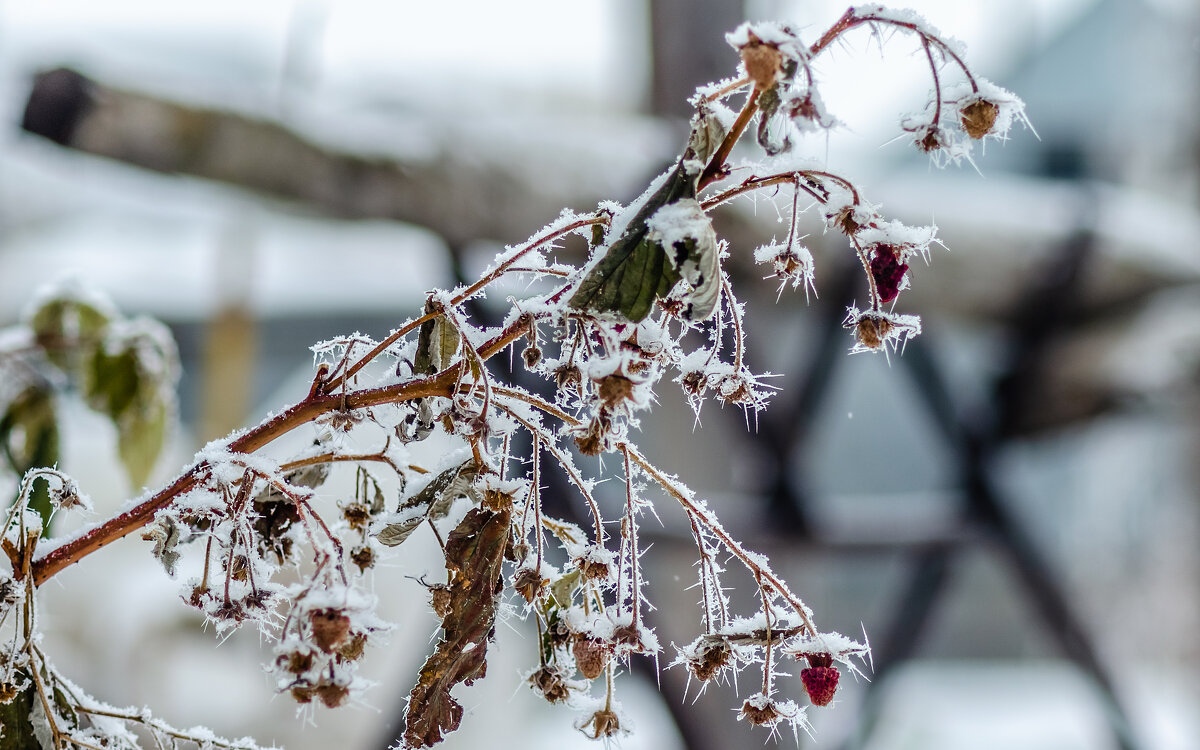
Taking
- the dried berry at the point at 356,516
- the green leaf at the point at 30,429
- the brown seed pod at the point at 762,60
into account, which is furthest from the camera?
the green leaf at the point at 30,429

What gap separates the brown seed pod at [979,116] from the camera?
22 cm

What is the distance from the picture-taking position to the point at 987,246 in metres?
1.24

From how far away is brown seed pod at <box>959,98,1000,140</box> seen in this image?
8.5 inches

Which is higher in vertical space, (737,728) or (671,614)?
(671,614)

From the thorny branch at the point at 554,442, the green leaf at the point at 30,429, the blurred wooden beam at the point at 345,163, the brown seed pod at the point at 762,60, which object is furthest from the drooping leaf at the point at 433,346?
the blurred wooden beam at the point at 345,163

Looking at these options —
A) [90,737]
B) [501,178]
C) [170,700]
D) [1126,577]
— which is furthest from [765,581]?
[1126,577]

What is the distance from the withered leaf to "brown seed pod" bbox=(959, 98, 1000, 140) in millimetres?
159

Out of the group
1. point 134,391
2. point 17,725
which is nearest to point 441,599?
point 17,725

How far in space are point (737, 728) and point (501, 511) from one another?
1.23 meters

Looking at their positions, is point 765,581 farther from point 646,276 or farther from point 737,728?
point 737,728

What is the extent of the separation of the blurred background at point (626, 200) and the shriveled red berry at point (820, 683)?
0.08 meters

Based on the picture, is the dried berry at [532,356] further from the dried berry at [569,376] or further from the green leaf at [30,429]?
the green leaf at [30,429]

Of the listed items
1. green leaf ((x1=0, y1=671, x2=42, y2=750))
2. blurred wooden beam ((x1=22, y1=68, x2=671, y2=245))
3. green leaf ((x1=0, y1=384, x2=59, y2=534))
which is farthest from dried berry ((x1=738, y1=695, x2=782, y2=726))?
blurred wooden beam ((x1=22, y1=68, x2=671, y2=245))

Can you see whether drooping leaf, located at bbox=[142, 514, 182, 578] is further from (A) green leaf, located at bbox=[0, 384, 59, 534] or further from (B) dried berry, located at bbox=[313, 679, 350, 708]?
(A) green leaf, located at bbox=[0, 384, 59, 534]
